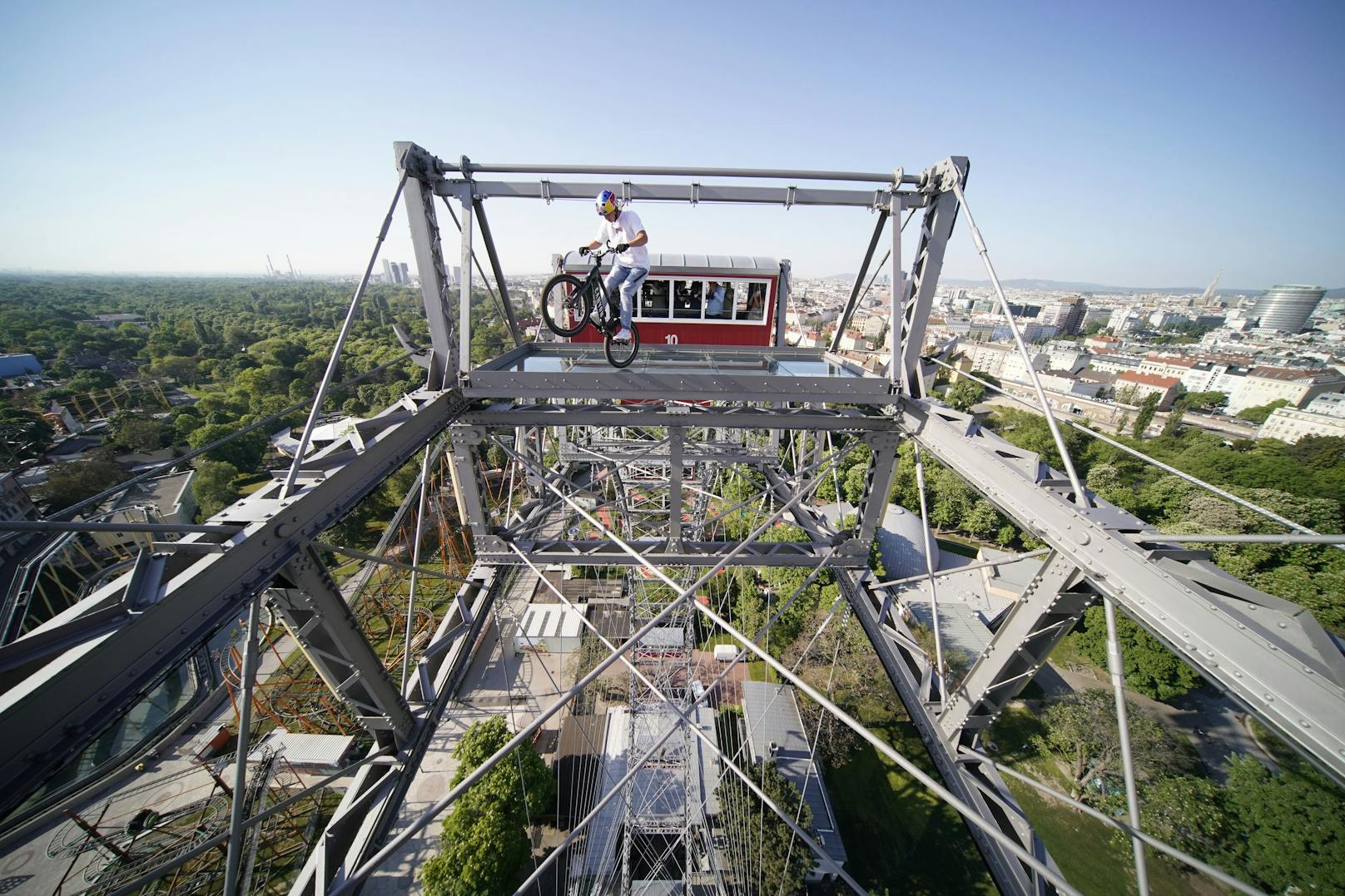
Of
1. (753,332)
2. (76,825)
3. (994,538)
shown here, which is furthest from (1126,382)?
(76,825)

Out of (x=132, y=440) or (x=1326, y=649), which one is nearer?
(x=1326, y=649)

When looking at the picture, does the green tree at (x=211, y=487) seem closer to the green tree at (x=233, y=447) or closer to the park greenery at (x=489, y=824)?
the green tree at (x=233, y=447)

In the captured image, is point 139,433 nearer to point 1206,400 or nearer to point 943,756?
point 943,756

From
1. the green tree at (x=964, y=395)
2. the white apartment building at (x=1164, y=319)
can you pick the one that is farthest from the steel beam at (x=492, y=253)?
the white apartment building at (x=1164, y=319)

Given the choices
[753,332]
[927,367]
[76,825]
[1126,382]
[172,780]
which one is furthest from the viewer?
[1126,382]

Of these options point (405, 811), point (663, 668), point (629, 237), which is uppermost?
point (629, 237)

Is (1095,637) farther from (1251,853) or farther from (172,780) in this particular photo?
(172,780)

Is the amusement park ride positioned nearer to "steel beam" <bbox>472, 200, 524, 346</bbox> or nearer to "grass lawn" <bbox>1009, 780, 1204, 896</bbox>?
"steel beam" <bbox>472, 200, 524, 346</bbox>
